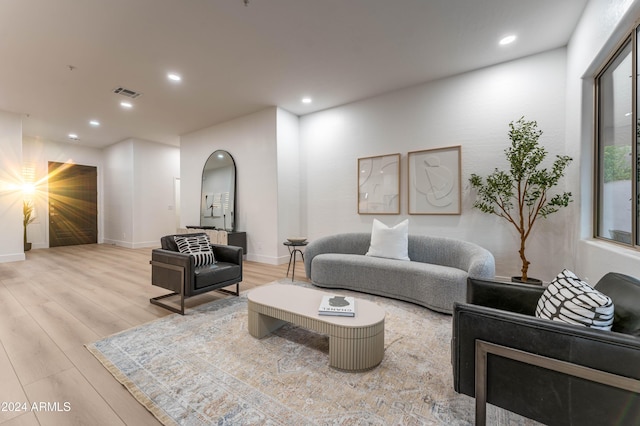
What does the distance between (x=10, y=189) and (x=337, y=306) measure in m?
7.29

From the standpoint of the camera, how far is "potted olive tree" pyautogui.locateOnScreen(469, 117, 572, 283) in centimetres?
325

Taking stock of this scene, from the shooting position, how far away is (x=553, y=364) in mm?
1071

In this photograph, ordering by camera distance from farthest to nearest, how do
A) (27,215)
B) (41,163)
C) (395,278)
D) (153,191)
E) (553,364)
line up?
(153,191)
(41,163)
(27,215)
(395,278)
(553,364)

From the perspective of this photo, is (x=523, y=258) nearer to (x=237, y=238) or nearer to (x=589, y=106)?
(x=589, y=106)

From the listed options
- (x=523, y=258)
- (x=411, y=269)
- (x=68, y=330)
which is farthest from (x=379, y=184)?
(x=68, y=330)

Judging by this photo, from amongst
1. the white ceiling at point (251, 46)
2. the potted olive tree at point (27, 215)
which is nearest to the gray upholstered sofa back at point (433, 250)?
the white ceiling at point (251, 46)

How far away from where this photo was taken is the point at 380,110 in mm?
4719

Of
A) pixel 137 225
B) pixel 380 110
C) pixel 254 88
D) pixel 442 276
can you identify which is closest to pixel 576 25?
pixel 380 110

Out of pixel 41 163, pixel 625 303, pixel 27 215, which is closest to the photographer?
pixel 625 303

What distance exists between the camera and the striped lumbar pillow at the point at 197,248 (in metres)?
3.10

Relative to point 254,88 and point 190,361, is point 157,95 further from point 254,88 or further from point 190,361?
point 190,361

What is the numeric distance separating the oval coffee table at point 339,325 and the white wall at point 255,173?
2982 millimetres

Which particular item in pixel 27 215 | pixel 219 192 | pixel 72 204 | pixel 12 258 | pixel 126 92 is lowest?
pixel 12 258

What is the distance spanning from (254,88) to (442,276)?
13.1ft
